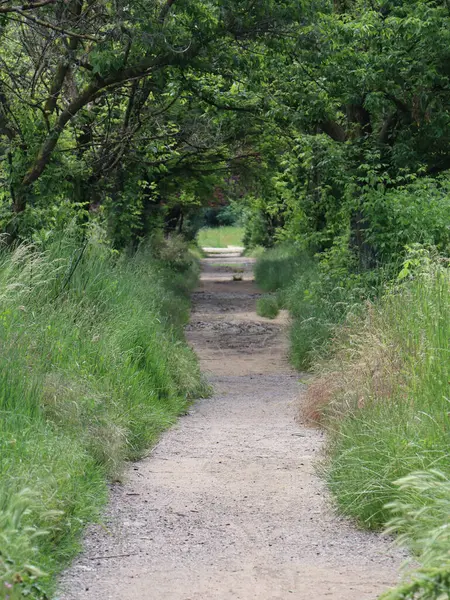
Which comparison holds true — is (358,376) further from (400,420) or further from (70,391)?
(70,391)

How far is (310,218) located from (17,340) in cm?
1453

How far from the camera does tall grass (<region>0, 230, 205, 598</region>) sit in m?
4.79

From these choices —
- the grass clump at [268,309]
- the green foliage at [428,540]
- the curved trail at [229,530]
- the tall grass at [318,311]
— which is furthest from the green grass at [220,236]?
the green foliage at [428,540]

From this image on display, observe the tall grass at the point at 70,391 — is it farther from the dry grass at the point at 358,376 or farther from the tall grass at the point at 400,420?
the tall grass at the point at 400,420

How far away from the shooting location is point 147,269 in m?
15.2

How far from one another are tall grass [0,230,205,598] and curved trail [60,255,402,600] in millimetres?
221

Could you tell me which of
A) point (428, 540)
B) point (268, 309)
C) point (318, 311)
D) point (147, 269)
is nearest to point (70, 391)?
point (428, 540)

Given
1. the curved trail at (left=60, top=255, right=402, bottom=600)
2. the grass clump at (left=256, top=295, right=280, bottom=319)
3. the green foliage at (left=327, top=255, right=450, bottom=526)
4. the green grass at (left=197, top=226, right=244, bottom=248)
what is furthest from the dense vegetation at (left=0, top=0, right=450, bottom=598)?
the green grass at (left=197, top=226, right=244, bottom=248)

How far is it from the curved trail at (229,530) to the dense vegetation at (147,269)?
8.8 inches

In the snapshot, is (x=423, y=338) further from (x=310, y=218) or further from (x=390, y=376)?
(x=310, y=218)

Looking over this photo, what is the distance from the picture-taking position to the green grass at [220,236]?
75706mm

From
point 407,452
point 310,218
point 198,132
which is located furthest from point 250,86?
point 407,452

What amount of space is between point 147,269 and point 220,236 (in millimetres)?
63466

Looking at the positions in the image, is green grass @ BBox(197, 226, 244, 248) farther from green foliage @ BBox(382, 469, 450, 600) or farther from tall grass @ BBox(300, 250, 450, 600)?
green foliage @ BBox(382, 469, 450, 600)
